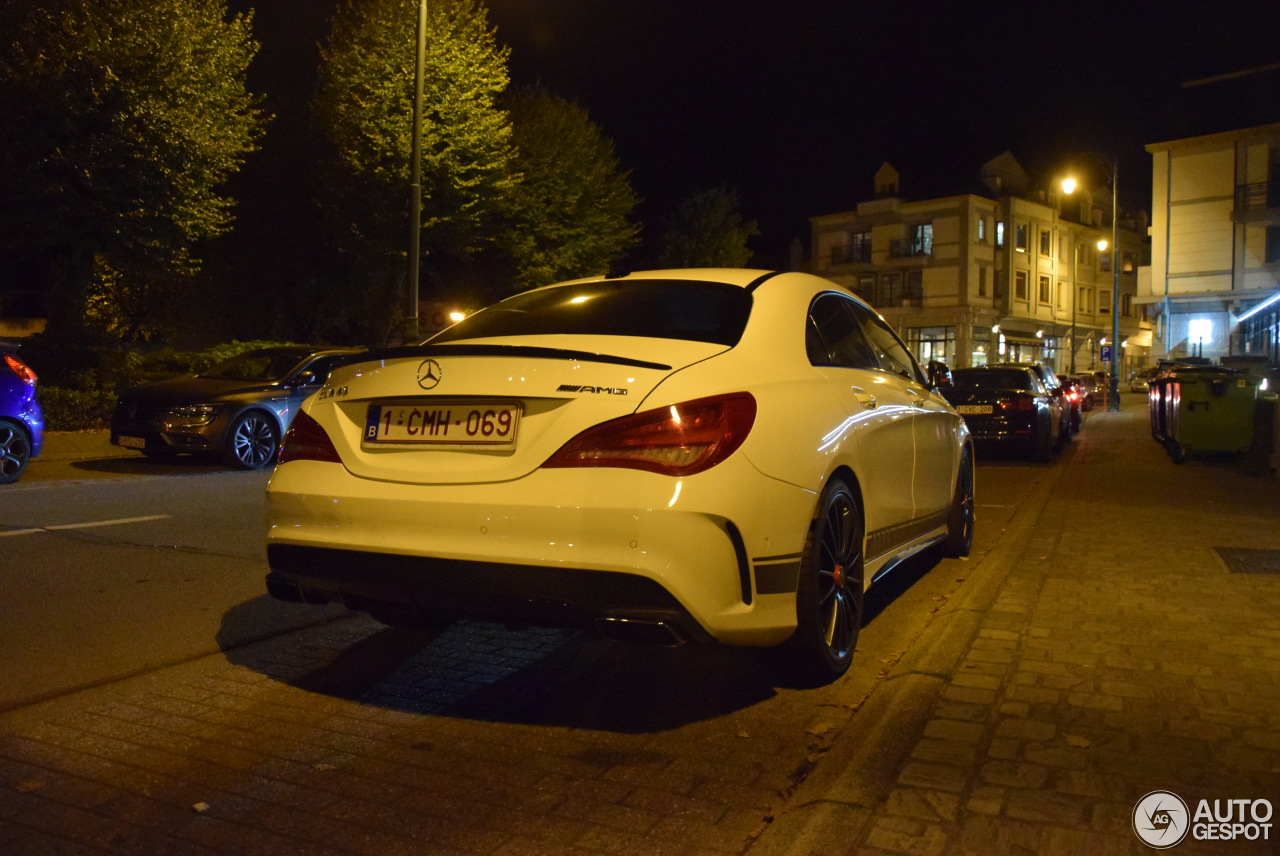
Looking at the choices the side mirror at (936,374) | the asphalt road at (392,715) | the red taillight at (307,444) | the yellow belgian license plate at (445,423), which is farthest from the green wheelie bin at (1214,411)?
the red taillight at (307,444)

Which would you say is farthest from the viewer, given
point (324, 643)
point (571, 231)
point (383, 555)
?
point (571, 231)

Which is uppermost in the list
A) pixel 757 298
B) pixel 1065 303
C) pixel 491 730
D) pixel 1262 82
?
pixel 1262 82

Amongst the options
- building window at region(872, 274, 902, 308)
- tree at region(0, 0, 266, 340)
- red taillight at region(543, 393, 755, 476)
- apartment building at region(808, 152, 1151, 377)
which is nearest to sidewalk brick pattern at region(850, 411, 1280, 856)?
red taillight at region(543, 393, 755, 476)

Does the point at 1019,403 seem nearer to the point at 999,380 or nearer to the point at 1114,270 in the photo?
the point at 999,380

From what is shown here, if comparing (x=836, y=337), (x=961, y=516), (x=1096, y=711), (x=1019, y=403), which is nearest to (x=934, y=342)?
(x=1019, y=403)

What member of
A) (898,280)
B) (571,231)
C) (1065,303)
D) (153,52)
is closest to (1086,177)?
(1065,303)

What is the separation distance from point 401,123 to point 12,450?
18506mm

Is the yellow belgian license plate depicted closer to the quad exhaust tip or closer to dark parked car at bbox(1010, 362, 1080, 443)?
the quad exhaust tip

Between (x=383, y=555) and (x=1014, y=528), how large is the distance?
625 centimetres

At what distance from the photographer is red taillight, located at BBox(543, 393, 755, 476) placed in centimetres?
331

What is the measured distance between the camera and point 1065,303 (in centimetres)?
6594

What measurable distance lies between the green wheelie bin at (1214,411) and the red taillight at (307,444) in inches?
541

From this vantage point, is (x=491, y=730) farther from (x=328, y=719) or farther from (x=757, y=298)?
(x=757, y=298)

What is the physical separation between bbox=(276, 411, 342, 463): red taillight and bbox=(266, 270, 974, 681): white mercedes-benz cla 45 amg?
1 cm
